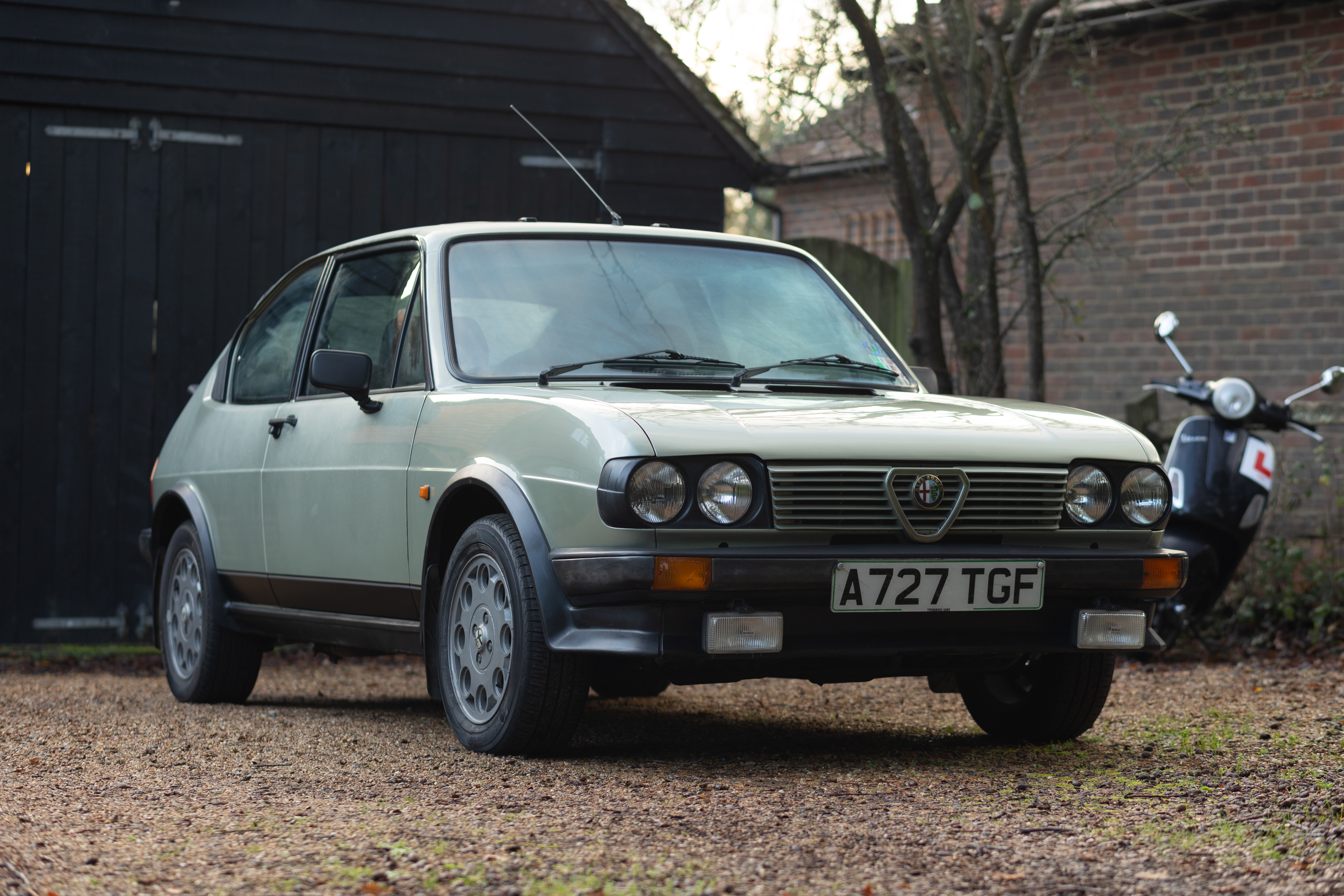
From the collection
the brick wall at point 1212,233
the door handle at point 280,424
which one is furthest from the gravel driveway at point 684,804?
the brick wall at point 1212,233

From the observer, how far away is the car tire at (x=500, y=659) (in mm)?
4391

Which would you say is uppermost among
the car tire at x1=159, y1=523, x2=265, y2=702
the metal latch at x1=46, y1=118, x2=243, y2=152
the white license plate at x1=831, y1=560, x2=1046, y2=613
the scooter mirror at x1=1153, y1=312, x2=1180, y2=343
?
the metal latch at x1=46, y1=118, x2=243, y2=152

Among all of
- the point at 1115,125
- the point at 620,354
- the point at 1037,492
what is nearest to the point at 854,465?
the point at 1037,492

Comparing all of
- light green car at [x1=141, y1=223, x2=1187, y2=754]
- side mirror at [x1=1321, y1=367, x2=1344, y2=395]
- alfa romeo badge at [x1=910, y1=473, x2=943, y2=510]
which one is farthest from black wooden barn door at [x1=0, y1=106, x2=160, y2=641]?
side mirror at [x1=1321, y1=367, x2=1344, y2=395]

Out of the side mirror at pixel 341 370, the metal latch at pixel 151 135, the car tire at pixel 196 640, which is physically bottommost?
the car tire at pixel 196 640

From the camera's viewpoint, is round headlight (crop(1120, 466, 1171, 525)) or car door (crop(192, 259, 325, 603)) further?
car door (crop(192, 259, 325, 603))

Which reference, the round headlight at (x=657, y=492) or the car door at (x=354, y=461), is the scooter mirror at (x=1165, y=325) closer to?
the car door at (x=354, y=461)

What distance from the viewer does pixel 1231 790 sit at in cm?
417

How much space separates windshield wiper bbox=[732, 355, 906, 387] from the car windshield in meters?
0.01

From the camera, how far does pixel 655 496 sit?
13.7ft

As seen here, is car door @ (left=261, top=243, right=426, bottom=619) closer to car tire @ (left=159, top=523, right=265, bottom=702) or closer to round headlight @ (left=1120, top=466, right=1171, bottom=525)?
car tire @ (left=159, top=523, right=265, bottom=702)

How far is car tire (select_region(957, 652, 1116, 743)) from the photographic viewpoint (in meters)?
5.05

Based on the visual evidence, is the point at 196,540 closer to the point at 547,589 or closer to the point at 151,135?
the point at 547,589

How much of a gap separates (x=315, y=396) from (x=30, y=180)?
3751mm
